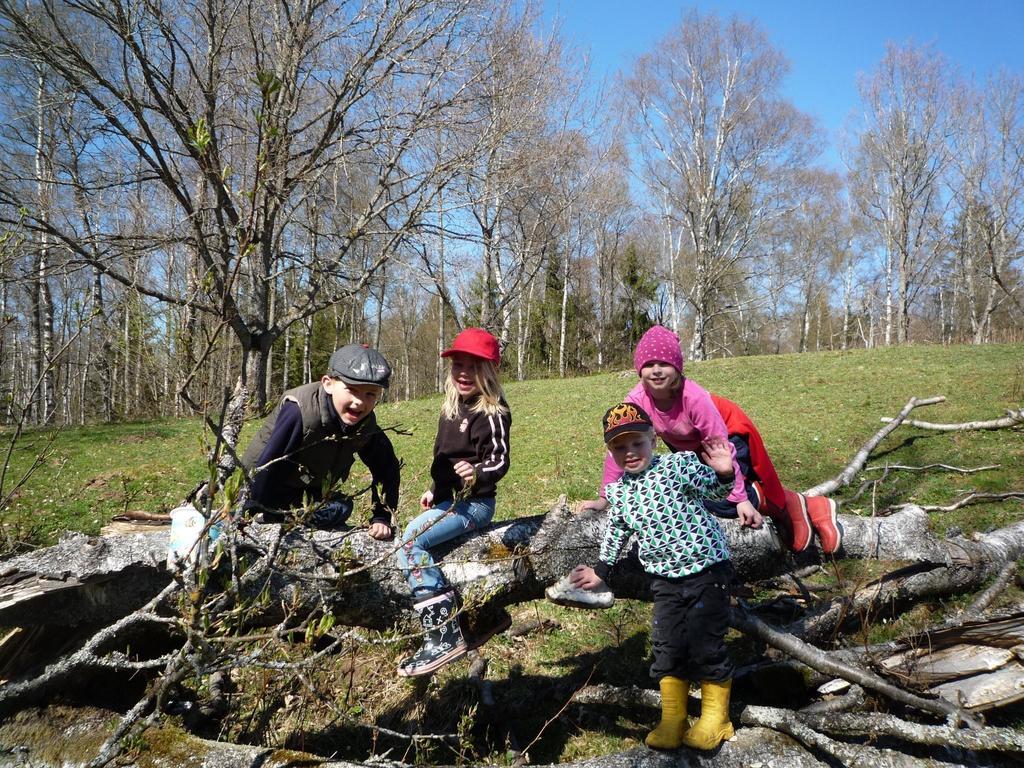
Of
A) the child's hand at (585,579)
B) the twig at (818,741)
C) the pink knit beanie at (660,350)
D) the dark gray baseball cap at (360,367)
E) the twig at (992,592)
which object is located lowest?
the twig at (818,741)

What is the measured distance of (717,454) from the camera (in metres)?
3.26

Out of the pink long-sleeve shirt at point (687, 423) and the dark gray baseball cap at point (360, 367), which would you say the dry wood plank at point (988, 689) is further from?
the dark gray baseball cap at point (360, 367)

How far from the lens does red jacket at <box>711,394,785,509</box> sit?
11.6 ft

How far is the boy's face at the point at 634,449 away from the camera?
2.83m

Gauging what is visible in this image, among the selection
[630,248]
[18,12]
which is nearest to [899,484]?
[18,12]

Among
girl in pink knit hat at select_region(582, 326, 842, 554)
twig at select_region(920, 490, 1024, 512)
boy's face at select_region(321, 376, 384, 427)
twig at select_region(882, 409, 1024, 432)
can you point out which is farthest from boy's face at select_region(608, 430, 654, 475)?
twig at select_region(882, 409, 1024, 432)

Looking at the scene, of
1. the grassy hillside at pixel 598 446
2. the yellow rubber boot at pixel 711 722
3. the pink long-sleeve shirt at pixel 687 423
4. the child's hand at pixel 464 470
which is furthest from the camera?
the grassy hillside at pixel 598 446

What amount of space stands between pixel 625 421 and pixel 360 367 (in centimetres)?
130

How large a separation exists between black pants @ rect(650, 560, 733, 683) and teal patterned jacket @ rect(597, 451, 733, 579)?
65 mm

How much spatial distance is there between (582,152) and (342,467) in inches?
689

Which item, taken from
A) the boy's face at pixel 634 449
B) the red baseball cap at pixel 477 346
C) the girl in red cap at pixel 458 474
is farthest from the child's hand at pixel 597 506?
the red baseball cap at pixel 477 346

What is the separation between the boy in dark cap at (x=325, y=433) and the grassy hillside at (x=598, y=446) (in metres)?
0.63

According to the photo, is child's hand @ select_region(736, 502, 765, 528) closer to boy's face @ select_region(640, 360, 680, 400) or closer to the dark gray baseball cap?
boy's face @ select_region(640, 360, 680, 400)

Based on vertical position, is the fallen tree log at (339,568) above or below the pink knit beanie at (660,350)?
below
